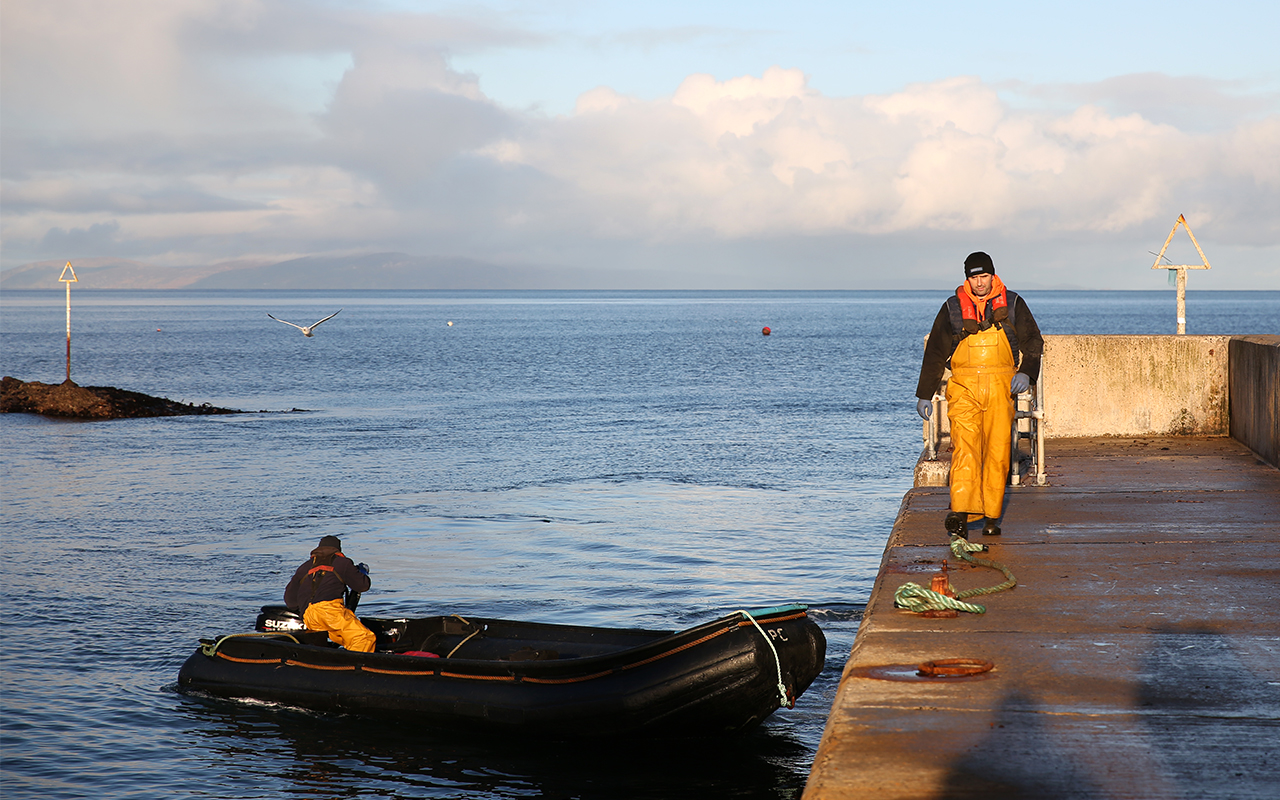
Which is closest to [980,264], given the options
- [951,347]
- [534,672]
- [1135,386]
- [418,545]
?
[951,347]

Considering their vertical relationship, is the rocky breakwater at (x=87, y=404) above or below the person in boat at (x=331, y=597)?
above

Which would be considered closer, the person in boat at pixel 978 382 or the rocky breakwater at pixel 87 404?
the person in boat at pixel 978 382

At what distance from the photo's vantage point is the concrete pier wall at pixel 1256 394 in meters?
11.8

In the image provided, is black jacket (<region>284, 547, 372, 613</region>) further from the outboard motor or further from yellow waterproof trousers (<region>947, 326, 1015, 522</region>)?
yellow waterproof trousers (<region>947, 326, 1015, 522</region>)

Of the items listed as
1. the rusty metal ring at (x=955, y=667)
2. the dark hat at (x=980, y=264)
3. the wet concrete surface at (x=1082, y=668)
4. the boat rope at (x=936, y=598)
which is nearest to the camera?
the wet concrete surface at (x=1082, y=668)

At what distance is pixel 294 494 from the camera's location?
75.3ft

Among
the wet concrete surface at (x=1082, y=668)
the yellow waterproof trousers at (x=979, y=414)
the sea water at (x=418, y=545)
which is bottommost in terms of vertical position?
the sea water at (x=418, y=545)

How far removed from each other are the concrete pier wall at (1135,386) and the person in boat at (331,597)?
29.0ft

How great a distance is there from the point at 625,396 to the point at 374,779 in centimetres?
3613

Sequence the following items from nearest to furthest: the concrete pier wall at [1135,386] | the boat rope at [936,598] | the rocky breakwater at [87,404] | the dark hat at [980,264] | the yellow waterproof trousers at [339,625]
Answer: the boat rope at [936,598], the dark hat at [980,264], the yellow waterproof trousers at [339,625], the concrete pier wall at [1135,386], the rocky breakwater at [87,404]

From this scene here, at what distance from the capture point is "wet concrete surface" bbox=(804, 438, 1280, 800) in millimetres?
4180

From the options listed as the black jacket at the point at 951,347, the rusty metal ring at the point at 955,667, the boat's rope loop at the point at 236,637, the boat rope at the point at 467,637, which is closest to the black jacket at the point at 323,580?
the boat's rope loop at the point at 236,637

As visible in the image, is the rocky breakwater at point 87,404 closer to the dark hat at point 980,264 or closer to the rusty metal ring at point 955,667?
the dark hat at point 980,264

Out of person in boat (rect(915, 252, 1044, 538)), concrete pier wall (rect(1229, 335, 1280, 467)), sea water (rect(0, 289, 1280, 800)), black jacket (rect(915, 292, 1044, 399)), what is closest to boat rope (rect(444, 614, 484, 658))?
sea water (rect(0, 289, 1280, 800))
